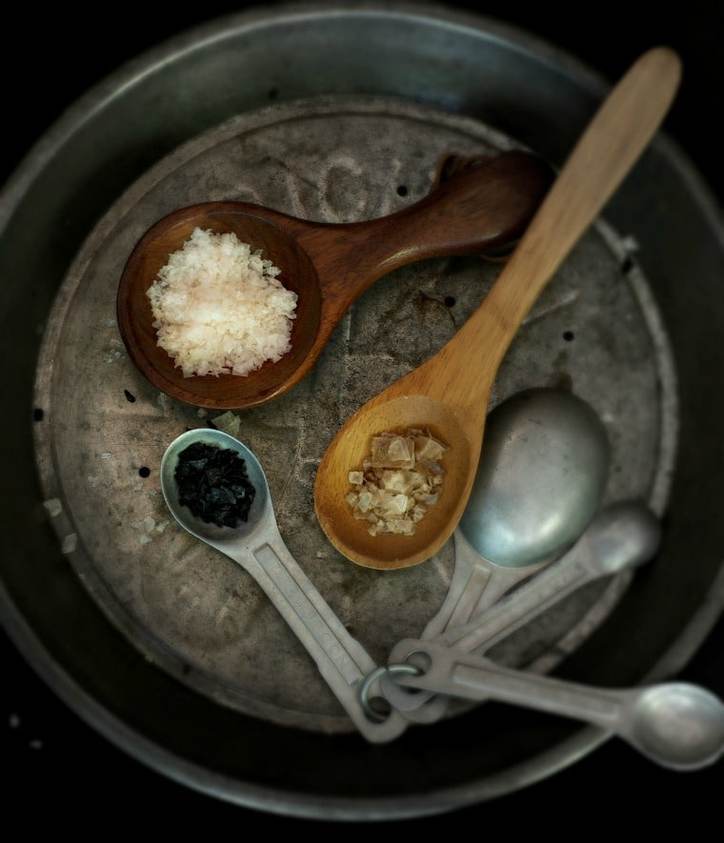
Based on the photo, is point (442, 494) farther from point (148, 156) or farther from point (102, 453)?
point (148, 156)

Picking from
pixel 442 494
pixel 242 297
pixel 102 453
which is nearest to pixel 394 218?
pixel 242 297

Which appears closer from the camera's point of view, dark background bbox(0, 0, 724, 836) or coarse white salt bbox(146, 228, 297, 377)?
coarse white salt bbox(146, 228, 297, 377)

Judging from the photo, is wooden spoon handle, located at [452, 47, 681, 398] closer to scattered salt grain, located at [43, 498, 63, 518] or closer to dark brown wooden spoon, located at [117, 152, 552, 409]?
dark brown wooden spoon, located at [117, 152, 552, 409]

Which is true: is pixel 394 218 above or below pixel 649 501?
above

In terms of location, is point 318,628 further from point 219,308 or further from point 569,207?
point 569,207

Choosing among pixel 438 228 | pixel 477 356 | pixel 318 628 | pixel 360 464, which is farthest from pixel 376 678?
pixel 438 228

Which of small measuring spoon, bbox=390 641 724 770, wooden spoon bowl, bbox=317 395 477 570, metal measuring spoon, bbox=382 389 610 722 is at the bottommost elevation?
small measuring spoon, bbox=390 641 724 770

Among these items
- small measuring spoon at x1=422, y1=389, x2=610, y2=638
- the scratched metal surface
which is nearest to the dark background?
the scratched metal surface
